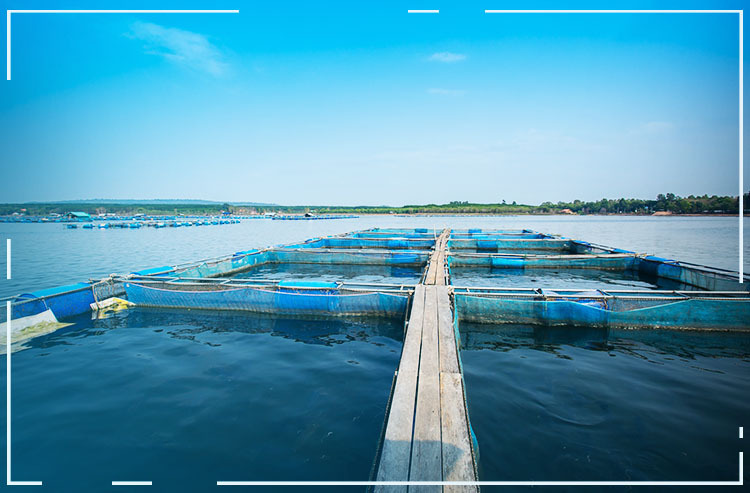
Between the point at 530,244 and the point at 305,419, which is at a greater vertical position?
the point at 530,244

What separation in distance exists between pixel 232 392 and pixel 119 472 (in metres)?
2.00

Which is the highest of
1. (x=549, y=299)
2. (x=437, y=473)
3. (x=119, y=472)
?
(x=549, y=299)

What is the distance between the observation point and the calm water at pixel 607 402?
4.37 meters

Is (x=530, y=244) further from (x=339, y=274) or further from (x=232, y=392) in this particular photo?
(x=232, y=392)

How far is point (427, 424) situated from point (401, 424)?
0.31m


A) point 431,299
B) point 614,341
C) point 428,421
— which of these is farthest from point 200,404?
point 614,341

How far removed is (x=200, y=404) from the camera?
5781mm

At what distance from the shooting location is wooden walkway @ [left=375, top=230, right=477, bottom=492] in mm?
3217

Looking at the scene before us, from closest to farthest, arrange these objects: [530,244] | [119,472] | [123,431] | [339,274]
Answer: [119,472]
[123,431]
[339,274]
[530,244]

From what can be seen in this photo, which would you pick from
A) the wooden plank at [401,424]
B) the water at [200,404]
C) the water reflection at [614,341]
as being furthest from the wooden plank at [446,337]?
the water at [200,404]

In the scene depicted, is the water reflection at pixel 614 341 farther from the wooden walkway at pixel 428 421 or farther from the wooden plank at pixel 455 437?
the wooden plank at pixel 455 437

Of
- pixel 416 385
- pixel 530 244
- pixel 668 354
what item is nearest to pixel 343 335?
pixel 416 385

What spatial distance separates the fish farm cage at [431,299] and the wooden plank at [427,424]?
0.01 meters

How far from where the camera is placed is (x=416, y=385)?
4.79 meters
